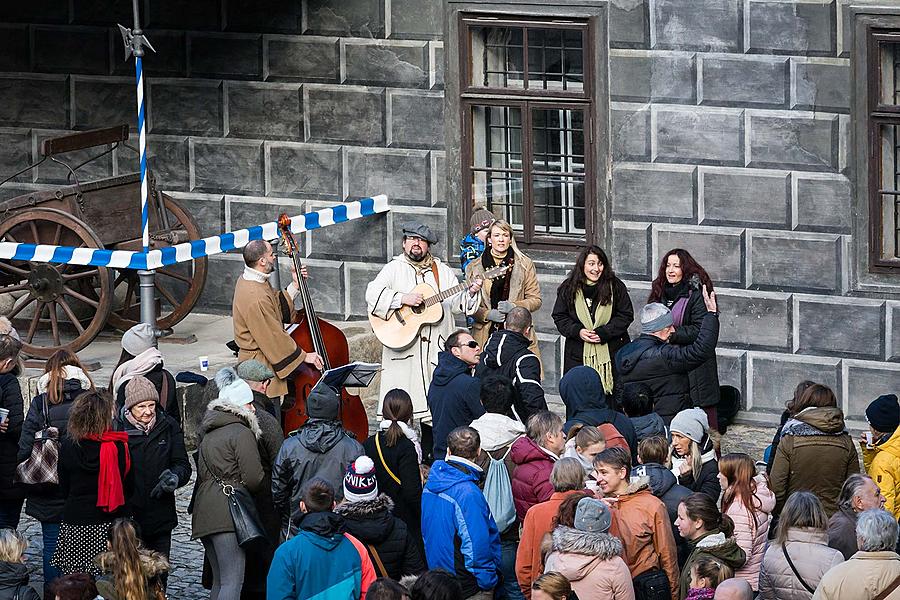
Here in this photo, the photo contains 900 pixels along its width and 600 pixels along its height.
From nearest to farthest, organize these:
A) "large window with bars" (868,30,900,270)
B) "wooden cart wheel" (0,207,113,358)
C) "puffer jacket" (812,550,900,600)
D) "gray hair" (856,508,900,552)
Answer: "puffer jacket" (812,550,900,600) → "gray hair" (856,508,900,552) → "large window with bars" (868,30,900,270) → "wooden cart wheel" (0,207,113,358)

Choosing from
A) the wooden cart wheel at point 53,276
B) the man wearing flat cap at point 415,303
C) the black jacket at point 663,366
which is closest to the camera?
the black jacket at point 663,366

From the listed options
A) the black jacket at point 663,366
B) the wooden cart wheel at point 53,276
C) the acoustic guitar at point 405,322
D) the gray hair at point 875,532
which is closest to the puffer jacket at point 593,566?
the gray hair at point 875,532

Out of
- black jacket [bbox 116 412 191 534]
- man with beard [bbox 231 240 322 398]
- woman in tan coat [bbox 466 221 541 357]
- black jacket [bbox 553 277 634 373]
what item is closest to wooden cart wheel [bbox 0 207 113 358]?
man with beard [bbox 231 240 322 398]

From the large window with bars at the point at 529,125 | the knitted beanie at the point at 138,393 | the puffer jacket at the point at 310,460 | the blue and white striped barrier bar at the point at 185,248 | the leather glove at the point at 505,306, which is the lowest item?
the puffer jacket at the point at 310,460

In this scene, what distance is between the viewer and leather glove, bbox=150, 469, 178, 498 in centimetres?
839

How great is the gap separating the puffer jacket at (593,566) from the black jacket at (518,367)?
7.79ft

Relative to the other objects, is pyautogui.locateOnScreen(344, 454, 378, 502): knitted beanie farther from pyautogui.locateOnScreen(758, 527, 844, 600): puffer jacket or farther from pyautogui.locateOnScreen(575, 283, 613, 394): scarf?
pyautogui.locateOnScreen(575, 283, 613, 394): scarf

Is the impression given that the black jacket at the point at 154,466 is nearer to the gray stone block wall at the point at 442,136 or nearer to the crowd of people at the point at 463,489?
the crowd of people at the point at 463,489

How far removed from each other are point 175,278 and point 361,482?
659cm

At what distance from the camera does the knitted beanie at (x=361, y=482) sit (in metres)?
7.52

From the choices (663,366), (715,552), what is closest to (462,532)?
(715,552)

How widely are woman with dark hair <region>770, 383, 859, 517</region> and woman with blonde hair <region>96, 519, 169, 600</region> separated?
3.12 meters

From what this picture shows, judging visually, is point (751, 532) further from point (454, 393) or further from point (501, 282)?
Result: point (501, 282)

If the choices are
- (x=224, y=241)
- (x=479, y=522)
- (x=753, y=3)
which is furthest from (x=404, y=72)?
(x=479, y=522)
